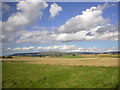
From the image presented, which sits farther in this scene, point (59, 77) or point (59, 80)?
point (59, 77)

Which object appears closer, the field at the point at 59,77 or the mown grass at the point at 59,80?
the mown grass at the point at 59,80

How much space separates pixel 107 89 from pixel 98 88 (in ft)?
3.36

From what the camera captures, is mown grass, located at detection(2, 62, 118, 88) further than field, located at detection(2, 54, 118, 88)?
No

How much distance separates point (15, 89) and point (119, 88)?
12206mm

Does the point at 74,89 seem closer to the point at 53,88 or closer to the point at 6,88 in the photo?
the point at 53,88

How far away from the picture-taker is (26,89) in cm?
1530

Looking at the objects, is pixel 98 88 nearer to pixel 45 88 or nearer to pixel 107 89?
pixel 107 89

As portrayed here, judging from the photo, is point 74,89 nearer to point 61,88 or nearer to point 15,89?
point 61,88

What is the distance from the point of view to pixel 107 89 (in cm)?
1564

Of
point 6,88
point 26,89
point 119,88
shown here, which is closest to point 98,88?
point 119,88

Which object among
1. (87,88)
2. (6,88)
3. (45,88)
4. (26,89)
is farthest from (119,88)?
(6,88)

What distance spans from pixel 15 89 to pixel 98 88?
9734 millimetres

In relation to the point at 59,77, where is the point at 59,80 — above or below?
above

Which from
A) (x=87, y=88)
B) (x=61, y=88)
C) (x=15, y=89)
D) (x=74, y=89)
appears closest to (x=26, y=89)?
(x=15, y=89)
